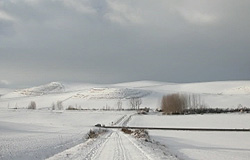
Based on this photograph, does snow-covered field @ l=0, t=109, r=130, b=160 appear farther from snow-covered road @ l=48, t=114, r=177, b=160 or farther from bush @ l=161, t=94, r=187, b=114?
bush @ l=161, t=94, r=187, b=114

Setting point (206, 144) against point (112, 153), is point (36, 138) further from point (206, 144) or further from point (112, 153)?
point (206, 144)

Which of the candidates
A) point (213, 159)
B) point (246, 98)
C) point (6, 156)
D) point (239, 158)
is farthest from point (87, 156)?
point (246, 98)

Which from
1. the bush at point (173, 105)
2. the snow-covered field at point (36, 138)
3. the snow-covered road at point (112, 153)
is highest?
the bush at point (173, 105)

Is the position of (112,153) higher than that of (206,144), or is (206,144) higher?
(112,153)

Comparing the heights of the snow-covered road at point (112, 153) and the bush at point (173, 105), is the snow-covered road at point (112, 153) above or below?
below

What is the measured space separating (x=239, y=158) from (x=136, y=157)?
7.07 metres

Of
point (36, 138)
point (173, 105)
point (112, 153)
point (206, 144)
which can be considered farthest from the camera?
point (173, 105)

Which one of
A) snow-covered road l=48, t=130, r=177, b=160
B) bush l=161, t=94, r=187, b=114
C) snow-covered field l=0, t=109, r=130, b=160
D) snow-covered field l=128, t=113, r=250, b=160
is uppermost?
bush l=161, t=94, r=187, b=114

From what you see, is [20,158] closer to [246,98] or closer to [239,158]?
[239,158]

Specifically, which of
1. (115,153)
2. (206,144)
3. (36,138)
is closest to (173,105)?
(206,144)

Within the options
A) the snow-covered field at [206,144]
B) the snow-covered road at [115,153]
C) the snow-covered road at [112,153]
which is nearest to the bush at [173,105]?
the snow-covered field at [206,144]

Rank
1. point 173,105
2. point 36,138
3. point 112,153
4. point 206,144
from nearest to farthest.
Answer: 1. point 112,153
2. point 206,144
3. point 36,138
4. point 173,105

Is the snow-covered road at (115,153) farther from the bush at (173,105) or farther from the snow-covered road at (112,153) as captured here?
the bush at (173,105)

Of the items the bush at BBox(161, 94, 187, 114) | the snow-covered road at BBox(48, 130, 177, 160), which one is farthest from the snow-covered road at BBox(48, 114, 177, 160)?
the bush at BBox(161, 94, 187, 114)
